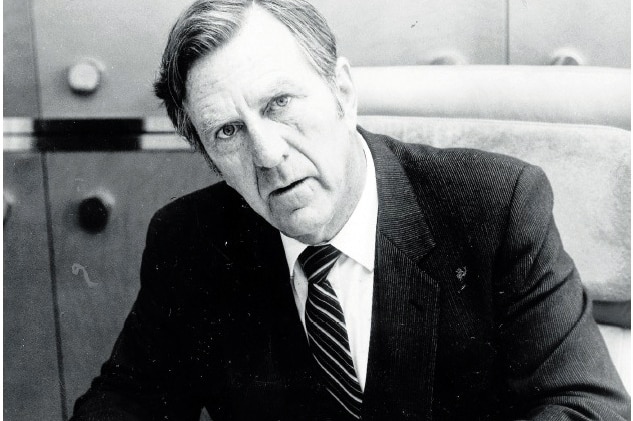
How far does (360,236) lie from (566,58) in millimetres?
534

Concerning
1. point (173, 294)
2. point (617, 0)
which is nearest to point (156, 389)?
point (173, 294)

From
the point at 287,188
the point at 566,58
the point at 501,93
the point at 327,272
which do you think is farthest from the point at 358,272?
the point at 566,58

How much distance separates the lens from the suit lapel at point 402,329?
0.86m

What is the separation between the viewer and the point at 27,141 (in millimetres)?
1237

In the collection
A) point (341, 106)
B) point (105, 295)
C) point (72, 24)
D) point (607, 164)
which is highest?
point (72, 24)

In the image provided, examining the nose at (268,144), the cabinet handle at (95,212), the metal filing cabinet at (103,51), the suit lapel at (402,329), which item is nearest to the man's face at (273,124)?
the nose at (268,144)

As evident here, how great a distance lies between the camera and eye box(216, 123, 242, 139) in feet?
2.68

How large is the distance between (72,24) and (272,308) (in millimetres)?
628

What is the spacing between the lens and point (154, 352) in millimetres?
981

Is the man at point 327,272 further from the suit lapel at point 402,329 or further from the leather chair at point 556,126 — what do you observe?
the leather chair at point 556,126

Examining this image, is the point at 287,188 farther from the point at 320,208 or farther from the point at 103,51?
the point at 103,51

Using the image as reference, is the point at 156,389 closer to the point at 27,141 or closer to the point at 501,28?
the point at 27,141

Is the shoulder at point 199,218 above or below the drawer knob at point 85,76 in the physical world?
A: below

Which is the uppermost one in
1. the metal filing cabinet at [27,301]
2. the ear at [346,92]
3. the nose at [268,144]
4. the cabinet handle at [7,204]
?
the ear at [346,92]
